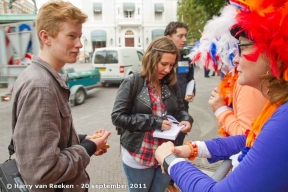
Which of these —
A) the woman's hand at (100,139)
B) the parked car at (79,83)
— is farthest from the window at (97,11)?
the woman's hand at (100,139)

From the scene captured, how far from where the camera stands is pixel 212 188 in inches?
37.6

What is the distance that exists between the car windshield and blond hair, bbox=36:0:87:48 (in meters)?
9.24

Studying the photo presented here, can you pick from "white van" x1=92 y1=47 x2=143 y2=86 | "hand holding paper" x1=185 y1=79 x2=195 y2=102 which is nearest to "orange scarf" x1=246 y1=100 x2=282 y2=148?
"hand holding paper" x1=185 y1=79 x2=195 y2=102

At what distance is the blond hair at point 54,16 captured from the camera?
1331 millimetres

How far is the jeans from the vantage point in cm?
207

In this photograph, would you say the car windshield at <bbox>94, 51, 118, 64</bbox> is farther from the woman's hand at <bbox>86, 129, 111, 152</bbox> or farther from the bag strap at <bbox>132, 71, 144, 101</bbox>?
the woman's hand at <bbox>86, 129, 111, 152</bbox>

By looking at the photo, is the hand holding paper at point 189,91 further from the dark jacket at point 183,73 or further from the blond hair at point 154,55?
the blond hair at point 154,55

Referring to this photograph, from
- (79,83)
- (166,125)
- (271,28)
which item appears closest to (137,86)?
(166,125)

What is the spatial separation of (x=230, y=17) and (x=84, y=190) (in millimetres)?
1425

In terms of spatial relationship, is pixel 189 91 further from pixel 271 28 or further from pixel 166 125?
pixel 271 28

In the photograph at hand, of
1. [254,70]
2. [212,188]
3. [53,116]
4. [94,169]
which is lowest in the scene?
[94,169]

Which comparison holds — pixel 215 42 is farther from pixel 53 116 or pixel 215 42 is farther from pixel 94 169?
pixel 94 169

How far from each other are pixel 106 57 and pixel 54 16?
9482 mm

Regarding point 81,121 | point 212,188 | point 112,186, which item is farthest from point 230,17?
point 81,121
